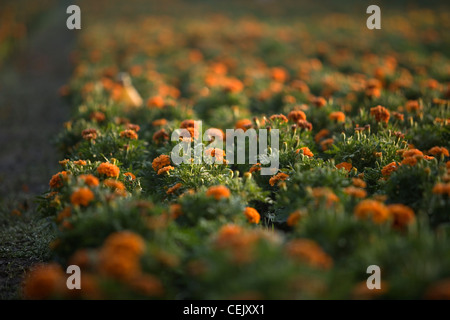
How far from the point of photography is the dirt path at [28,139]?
4281 millimetres

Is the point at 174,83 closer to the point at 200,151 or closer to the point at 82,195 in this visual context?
the point at 200,151

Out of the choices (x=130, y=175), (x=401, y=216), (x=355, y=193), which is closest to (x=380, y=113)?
(x=355, y=193)

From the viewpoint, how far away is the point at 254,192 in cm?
384

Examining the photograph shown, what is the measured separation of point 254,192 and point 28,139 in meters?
6.55

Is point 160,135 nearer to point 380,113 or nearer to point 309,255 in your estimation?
point 380,113

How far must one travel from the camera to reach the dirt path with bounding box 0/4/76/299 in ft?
14.0

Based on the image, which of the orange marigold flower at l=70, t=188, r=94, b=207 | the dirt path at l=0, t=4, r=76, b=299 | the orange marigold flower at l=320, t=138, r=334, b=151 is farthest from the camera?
the orange marigold flower at l=320, t=138, r=334, b=151

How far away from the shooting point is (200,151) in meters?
4.70

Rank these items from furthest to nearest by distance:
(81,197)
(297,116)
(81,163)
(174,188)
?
(297,116)
(81,163)
(174,188)
(81,197)

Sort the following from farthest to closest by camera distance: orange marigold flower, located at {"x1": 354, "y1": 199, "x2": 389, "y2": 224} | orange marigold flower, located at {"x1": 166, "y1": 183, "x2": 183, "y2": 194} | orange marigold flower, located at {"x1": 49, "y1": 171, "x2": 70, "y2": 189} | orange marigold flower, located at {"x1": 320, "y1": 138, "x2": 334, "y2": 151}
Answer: orange marigold flower, located at {"x1": 320, "y1": 138, "x2": 334, "y2": 151}
orange marigold flower, located at {"x1": 166, "y1": 183, "x2": 183, "y2": 194}
orange marigold flower, located at {"x1": 49, "y1": 171, "x2": 70, "y2": 189}
orange marigold flower, located at {"x1": 354, "y1": 199, "x2": 389, "y2": 224}

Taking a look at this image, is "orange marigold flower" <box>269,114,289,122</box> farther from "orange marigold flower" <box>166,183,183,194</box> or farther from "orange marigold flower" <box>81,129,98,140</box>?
"orange marigold flower" <box>81,129,98,140</box>

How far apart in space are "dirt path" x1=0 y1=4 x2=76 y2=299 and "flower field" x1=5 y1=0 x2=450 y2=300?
40 centimetres

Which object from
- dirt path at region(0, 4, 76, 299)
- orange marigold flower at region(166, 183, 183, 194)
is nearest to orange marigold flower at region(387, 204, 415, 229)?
orange marigold flower at region(166, 183, 183, 194)

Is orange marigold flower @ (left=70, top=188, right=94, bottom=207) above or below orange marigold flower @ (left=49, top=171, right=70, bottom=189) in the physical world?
below
